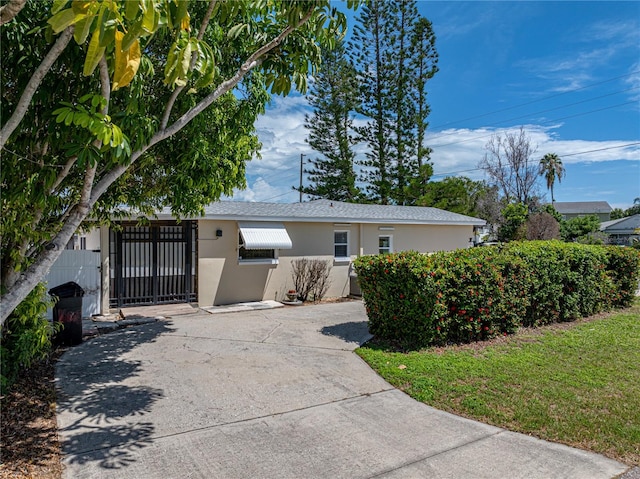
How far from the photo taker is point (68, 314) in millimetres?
7902

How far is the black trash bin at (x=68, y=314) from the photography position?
25.6ft

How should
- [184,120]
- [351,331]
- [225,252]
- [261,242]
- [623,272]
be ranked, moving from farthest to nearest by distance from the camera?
[225,252] < [261,242] < [623,272] < [351,331] < [184,120]

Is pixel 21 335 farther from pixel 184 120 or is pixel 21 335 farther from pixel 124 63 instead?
pixel 124 63

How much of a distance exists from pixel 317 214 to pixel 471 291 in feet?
24.9

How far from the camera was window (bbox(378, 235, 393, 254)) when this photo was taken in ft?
53.6

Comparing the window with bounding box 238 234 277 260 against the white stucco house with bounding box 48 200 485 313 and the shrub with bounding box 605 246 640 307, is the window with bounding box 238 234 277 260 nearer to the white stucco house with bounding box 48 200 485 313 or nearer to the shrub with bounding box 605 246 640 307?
the white stucco house with bounding box 48 200 485 313

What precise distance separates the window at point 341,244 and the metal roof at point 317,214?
0.63m

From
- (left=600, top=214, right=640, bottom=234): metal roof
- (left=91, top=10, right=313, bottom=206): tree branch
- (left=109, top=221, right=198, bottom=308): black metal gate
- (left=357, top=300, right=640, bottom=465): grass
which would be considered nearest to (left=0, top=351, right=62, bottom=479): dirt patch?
(left=91, top=10, right=313, bottom=206): tree branch

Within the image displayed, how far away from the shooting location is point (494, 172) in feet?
123

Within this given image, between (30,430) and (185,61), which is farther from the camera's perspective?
(30,430)

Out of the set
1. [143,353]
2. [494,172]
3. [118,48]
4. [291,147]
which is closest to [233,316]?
[143,353]

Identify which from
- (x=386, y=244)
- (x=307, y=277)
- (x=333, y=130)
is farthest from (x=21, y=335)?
(x=333, y=130)

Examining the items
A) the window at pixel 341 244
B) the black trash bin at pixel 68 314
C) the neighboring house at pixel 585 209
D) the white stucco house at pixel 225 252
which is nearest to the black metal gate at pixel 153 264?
the white stucco house at pixel 225 252

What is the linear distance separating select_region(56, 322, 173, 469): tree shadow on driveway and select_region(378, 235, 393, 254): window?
1055 cm
